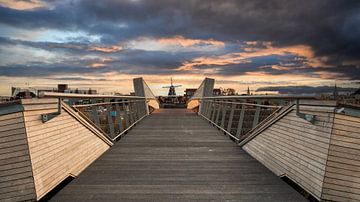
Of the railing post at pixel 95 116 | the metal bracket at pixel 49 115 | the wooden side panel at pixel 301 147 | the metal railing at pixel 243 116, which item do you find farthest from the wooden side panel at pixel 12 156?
the metal railing at pixel 243 116

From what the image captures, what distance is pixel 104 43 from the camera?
50.3ft

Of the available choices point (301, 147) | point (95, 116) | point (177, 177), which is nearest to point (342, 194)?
point (301, 147)

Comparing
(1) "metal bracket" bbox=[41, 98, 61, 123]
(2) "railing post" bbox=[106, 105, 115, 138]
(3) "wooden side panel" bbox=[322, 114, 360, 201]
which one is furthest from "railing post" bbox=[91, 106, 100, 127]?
(3) "wooden side panel" bbox=[322, 114, 360, 201]

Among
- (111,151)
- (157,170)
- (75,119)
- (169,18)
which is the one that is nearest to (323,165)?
(157,170)

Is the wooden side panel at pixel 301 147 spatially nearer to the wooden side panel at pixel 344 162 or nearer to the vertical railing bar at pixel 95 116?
the wooden side panel at pixel 344 162

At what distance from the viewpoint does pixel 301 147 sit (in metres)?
3.33

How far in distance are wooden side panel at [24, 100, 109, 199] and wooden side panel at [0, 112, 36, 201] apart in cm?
6

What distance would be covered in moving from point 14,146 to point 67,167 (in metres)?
1.00

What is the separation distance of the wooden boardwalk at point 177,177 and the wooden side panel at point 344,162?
1.30ft

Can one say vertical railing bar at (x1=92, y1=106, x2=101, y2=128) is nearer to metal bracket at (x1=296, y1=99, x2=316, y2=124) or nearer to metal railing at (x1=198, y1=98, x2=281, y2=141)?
metal railing at (x1=198, y1=98, x2=281, y2=141)

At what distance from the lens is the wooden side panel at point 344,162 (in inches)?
106

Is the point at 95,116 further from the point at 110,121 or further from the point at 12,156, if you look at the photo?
the point at 12,156

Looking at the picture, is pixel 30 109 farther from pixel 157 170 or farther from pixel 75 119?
pixel 157 170

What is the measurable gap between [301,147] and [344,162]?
0.64m
